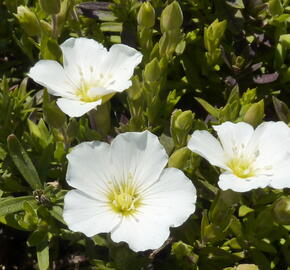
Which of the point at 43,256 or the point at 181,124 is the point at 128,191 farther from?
the point at 43,256

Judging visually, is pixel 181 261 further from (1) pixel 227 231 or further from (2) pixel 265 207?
(2) pixel 265 207

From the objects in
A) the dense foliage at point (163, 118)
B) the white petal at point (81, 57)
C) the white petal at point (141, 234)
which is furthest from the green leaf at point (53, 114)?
the white petal at point (141, 234)

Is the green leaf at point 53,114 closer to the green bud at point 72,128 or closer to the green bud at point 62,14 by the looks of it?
the green bud at point 72,128

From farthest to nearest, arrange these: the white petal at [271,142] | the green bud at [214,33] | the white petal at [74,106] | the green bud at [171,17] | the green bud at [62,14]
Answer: the green bud at [214,33]
the green bud at [62,14]
the green bud at [171,17]
the white petal at [271,142]
the white petal at [74,106]

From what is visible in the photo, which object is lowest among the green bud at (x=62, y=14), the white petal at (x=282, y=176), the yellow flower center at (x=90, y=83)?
the white petal at (x=282, y=176)

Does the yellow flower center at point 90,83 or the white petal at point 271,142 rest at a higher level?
the yellow flower center at point 90,83

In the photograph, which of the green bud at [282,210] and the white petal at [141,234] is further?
the green bud at [282,210]
